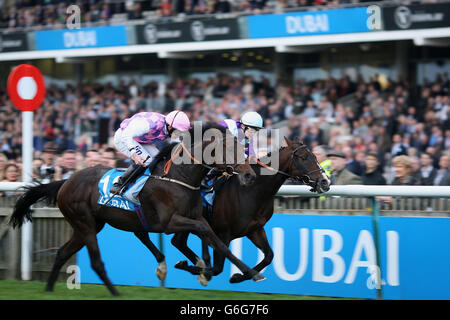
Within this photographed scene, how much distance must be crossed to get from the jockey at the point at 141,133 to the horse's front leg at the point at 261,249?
1069 mm

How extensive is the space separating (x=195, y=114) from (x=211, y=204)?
7.88 metres

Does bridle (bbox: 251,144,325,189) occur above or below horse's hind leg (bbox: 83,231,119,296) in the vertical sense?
above

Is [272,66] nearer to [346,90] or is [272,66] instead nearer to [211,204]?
[346,90]

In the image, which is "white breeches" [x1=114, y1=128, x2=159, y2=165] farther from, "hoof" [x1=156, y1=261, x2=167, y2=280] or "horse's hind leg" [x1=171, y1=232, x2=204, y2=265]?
"hoof" [x1=156, y1=261, x2=167, y2=280]

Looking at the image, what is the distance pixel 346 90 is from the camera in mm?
12734

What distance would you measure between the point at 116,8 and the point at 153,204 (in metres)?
11.4

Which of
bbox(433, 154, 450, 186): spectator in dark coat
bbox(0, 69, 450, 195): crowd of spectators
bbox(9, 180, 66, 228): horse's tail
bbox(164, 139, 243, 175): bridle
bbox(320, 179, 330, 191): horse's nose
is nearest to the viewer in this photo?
bbox(164, 139, 243, 175): bridle

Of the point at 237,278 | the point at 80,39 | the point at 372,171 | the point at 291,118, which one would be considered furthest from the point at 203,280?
the point at 80,39

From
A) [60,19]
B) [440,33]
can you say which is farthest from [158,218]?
[60,19]

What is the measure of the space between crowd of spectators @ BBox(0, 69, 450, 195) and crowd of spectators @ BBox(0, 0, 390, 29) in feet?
4.83

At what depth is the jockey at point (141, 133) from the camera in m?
5.72

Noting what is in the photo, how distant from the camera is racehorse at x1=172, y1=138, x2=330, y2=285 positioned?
18.9 ft

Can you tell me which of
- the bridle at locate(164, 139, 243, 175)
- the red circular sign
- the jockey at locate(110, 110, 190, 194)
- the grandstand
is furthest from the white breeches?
the grandstand

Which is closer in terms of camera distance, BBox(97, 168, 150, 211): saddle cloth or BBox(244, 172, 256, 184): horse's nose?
BBox(244, 172, 256, 184): horse's nose
